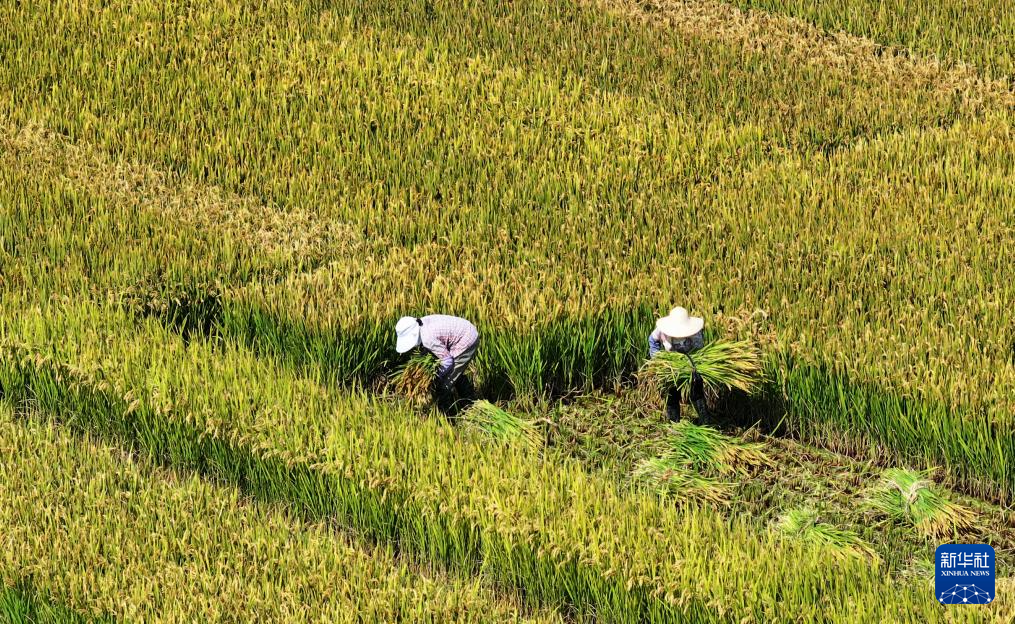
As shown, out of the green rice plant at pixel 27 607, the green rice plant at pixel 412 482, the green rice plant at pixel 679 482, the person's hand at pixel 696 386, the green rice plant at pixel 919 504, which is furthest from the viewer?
the person's hand at pixel 696 386

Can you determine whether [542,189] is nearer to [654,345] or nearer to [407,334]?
[654,345]

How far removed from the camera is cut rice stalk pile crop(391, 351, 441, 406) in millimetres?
6180

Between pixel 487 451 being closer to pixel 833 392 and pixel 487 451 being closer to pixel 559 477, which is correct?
pixel 559 477

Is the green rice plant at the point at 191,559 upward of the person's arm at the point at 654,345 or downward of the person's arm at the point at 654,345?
downward

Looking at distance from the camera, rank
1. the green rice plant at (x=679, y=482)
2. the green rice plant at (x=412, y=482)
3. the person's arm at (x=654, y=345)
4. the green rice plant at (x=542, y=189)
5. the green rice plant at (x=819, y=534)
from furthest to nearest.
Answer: the green rice plant at (x=542, y=189) → the person's arm at (x=654, y=345) → the green rice plant at (x=679, y=482) → the green rice plant at (x=819, y=534) → the green rice plant at (x=412, y=482)

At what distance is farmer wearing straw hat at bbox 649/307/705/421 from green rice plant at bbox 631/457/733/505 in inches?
13.1

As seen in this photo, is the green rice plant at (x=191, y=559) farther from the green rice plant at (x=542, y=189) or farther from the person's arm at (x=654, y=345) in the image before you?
the person's arm at (x=654, y=345)

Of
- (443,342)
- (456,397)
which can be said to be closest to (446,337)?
(443,342)

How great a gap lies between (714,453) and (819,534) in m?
0.68

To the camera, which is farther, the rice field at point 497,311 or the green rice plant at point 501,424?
the green rice plant at point 501,424

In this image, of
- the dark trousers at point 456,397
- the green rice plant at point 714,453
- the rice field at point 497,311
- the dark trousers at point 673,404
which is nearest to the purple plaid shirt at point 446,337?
the dark trousers at point 456,397

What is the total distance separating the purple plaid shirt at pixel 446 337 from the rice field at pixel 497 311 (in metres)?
0.28

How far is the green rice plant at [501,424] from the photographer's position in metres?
6.00

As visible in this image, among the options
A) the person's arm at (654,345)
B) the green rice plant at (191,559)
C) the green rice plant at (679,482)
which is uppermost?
the person's arm at (654,345)
